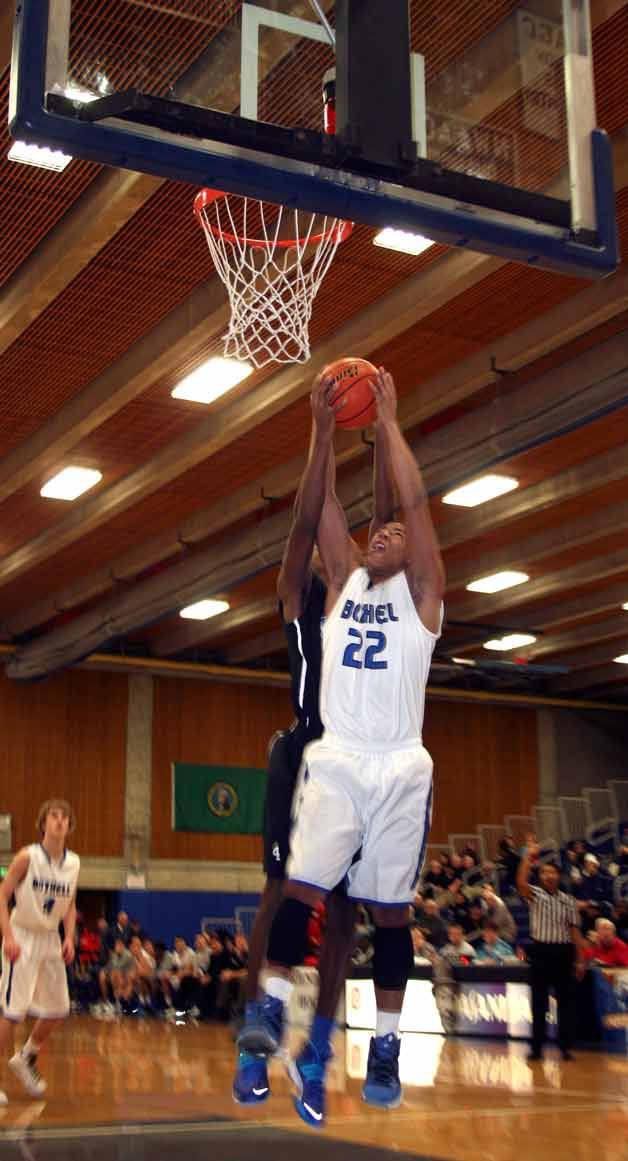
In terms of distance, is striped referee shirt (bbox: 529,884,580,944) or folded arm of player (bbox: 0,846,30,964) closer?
folded arm of player (bbox: 0,846,30,964)

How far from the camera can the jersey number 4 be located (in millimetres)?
4996

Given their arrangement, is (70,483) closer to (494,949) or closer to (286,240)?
(494,949)

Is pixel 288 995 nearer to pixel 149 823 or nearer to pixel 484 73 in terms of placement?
pixel 484 73

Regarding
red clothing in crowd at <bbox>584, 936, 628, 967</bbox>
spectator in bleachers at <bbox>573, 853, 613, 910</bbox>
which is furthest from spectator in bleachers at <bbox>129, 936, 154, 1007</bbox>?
red clothing in crowd at <bbox>584, 936, 628, 967</bbox>

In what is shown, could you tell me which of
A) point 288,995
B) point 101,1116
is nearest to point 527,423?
point 101,1116

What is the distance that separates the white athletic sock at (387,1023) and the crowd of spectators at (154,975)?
16.4 m

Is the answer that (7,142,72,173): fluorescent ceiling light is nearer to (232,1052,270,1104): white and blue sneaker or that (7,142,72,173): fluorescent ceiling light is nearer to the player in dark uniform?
the player in dark uniform

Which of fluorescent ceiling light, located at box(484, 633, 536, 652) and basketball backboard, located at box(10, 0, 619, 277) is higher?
fluorescent ceiling light, located at box(484, 633, 536, 652)

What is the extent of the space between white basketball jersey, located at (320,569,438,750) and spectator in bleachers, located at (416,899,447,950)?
15.1 metres

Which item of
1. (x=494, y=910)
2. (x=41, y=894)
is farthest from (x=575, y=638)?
(x=41, y=894)

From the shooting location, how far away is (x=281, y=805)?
18.5 ft

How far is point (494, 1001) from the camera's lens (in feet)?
56.7

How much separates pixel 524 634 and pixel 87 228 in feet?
52.0

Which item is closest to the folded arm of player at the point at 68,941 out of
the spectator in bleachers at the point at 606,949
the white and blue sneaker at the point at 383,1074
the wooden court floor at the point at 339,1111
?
the wooden court floor at the point at 339,1111
